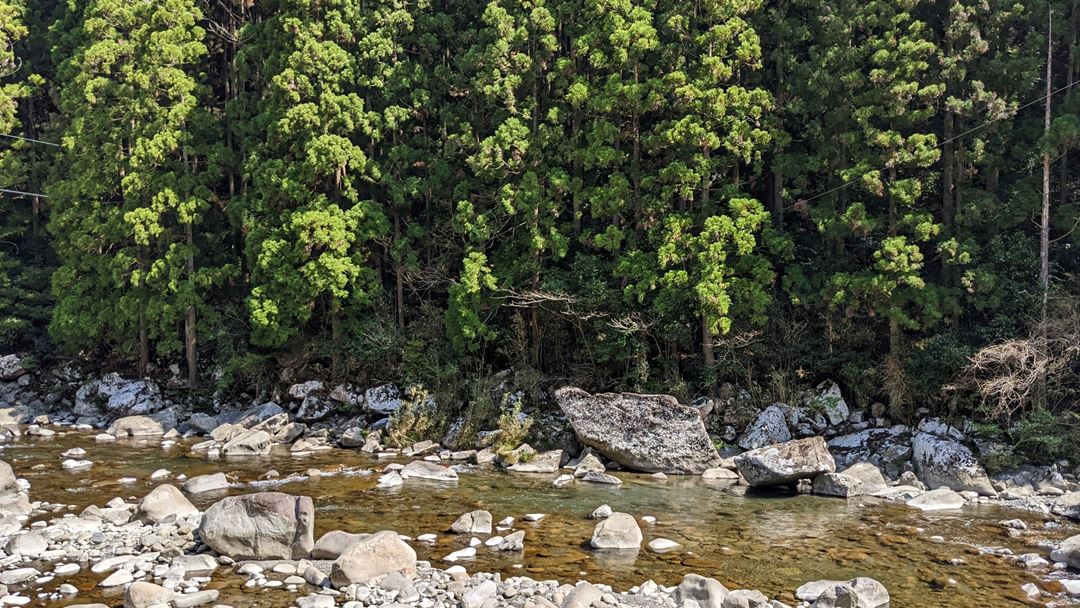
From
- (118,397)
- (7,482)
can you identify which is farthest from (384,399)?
(118,397)

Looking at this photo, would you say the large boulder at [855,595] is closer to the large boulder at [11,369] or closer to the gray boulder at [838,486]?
the gray boulder at [838,486]

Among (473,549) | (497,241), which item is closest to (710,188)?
(497,241)

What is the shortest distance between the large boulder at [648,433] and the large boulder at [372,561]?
8.25m

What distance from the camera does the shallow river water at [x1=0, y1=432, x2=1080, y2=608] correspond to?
1138 centimetres

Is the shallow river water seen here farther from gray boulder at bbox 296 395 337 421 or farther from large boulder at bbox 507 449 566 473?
gray boulder at bbox 296 395 337 421

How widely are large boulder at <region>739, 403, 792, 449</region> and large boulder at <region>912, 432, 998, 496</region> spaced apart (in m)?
2.88

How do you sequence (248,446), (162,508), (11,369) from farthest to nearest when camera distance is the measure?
(11,369) < (248,446) < (162,508)

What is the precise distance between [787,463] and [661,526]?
3.83 m

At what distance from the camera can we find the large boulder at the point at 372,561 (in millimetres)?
10820

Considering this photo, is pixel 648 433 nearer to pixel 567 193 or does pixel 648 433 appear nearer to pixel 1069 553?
pixel 567 193

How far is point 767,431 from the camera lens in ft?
63.3

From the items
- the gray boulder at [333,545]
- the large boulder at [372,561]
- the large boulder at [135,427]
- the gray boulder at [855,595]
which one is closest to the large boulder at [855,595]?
the gray boulder at [855,595]

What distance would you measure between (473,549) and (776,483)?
7.19 meters

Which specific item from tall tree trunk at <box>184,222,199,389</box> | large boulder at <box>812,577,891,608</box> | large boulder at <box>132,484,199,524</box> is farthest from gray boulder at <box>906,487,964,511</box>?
tall tree trunk at <box>184,222,199,389</box>
